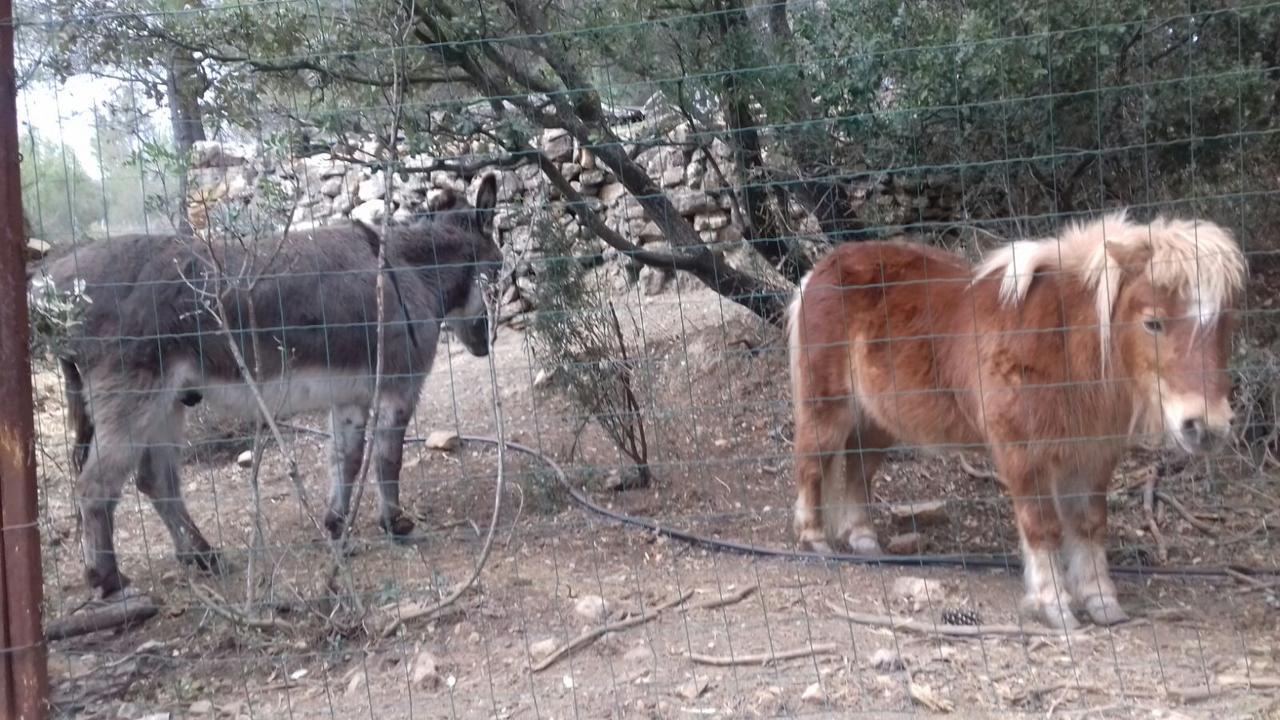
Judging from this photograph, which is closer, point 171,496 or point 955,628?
point 955,628

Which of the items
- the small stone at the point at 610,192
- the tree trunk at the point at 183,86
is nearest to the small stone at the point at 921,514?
the tree trunk at the point at 183,86

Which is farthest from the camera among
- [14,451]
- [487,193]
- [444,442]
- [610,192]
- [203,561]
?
[610,192]

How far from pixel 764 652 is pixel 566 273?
3012 millimetres

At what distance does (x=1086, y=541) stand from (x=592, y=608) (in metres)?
2.16

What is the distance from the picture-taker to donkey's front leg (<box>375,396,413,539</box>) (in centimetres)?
614

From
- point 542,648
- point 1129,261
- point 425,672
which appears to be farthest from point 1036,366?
point 425,672

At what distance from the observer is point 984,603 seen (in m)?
4.62

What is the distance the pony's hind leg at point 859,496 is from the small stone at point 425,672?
2.34 m

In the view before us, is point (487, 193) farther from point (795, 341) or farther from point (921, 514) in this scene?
point (921, 514)

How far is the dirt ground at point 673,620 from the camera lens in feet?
12.5

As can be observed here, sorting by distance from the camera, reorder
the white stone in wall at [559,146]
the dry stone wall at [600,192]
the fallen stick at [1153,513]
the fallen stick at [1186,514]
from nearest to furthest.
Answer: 1. the fallen stick at [1153,513]
2. the fallen stick at [1186,514]
3. the dry stone wall at [600,192]
4. the white stone in wall at [559,146]

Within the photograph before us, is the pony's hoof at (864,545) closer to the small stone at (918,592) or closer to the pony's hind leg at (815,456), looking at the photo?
the pony's hind leg at (815,456)

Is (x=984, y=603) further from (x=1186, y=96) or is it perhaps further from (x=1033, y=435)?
(x=1186, y=96)

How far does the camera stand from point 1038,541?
14.7 feet
